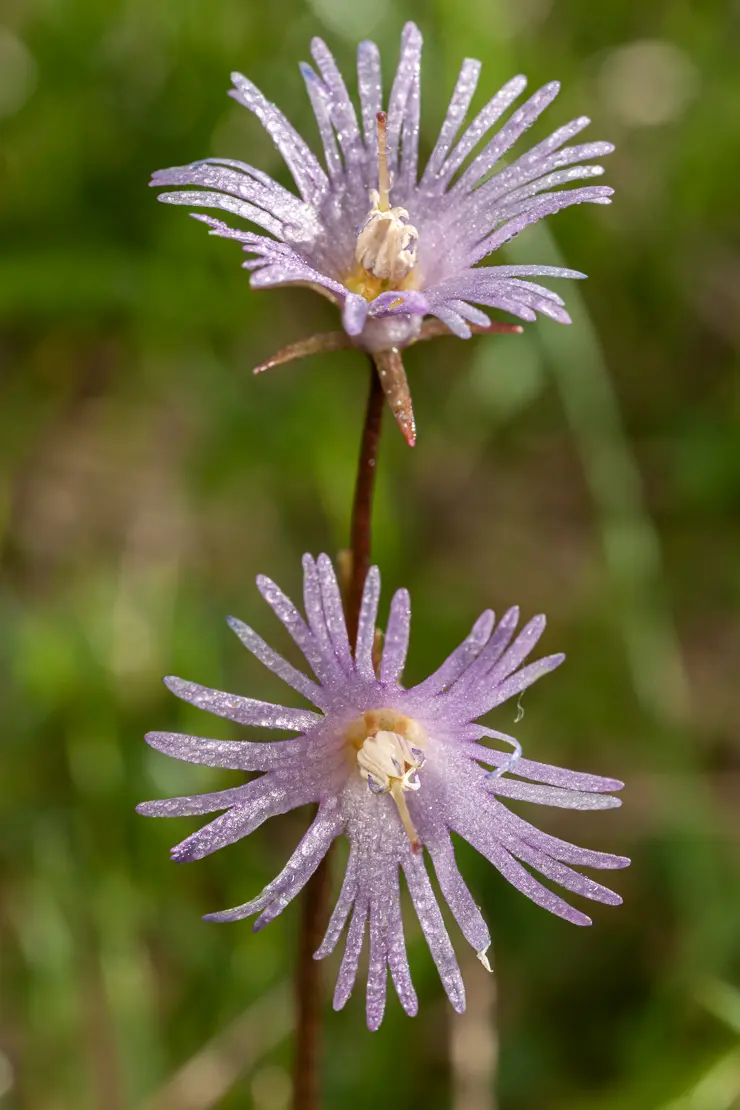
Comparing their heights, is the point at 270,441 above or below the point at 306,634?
above

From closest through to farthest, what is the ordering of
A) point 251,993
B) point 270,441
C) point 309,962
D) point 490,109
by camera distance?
point 490,109 → point 309,962 → point 251,993 → point 270,441

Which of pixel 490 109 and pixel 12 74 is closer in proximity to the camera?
pixel 490 109

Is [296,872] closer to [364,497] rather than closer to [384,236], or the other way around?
[364,497]

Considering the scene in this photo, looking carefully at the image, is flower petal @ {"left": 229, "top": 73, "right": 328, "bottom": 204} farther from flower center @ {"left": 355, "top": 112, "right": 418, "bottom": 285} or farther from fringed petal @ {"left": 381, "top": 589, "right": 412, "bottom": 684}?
fringed petal @ {"left": 381, "top": 589, "right": 412, "bottom": 684}

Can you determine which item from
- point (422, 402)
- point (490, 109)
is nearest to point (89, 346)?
point (422, 402)

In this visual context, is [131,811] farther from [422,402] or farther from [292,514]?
[422,402]

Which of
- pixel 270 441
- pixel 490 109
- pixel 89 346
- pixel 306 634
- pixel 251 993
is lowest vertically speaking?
pixel 251 993

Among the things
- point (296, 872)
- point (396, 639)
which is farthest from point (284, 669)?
point (296, 872)
